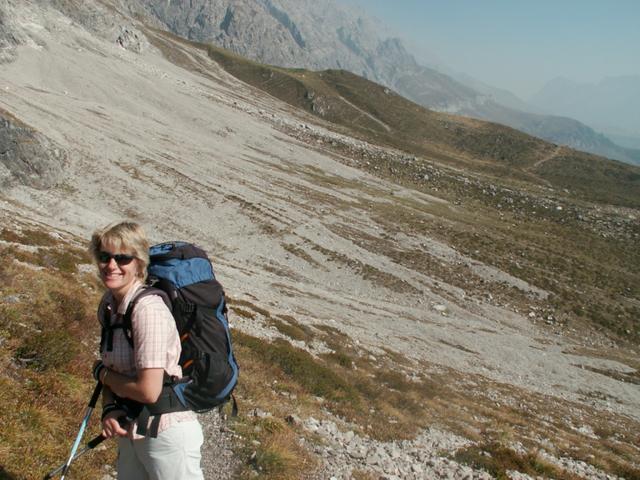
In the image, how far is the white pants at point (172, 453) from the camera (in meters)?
4.50

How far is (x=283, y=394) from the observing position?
46.1 ft

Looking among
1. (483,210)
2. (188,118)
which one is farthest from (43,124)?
(483,210)

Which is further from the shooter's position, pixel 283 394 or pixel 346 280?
pixel 346 280

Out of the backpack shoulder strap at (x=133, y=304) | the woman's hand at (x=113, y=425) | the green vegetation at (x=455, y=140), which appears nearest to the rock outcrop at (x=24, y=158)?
the woman's hand at (x=113, y=425)

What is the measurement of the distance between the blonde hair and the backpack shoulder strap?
0.30 meters

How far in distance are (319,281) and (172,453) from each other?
122ft

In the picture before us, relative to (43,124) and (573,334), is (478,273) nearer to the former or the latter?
(573,334)

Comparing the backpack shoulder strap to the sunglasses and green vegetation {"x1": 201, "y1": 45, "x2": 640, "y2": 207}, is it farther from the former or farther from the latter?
green vegetation {"x1": 201, "y1": 45, "x2": 640, "y2": 207}

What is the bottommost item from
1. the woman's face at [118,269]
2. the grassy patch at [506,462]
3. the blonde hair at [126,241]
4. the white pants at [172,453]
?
the grassy patch at [506,462]

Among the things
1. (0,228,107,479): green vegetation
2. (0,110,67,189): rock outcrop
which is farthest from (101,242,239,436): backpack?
(0,110,67,189): rock outcrop

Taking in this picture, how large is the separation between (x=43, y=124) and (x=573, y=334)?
70352 millimetres

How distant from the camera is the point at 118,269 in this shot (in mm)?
4547

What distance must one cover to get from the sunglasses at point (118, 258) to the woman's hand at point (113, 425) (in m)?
1.69

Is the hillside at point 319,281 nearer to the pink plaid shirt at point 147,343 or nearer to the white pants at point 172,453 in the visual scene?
the white pants at point 172,453
